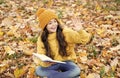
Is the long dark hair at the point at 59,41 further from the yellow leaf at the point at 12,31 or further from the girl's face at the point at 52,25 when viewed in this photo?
the yellow leaf at the point at 12,31

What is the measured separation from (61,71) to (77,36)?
651mm

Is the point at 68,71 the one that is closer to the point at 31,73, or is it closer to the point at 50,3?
the point at 31,73

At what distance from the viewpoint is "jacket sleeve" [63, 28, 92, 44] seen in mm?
4699

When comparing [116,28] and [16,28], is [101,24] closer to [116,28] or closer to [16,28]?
[116,28]

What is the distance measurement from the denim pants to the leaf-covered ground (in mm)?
774

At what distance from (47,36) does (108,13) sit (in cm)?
402

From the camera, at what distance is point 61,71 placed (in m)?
5.07

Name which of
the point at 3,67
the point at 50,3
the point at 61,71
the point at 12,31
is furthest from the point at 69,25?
the point at 61,71

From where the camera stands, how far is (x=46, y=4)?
10266 millimetres

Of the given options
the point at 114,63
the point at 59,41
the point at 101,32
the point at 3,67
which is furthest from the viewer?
the point at 101,32

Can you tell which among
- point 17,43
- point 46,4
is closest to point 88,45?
point 17,43

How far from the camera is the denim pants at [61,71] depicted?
15.8ft

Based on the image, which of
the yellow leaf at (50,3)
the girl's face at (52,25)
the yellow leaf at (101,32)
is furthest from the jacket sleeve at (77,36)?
the yellow leaf at (50,3)

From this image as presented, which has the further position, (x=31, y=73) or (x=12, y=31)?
(x=12, y=31)
